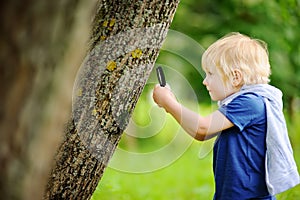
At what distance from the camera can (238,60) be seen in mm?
2928

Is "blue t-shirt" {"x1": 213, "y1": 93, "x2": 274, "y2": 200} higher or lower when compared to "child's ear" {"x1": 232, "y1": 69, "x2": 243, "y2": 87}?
lower

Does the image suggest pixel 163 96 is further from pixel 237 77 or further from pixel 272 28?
pixel 272 28

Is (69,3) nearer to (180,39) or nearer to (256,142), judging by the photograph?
(256,142)

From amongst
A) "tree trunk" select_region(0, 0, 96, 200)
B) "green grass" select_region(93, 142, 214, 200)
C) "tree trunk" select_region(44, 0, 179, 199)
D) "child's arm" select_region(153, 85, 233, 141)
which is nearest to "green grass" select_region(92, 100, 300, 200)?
"green grass" select_region(93, 142, 214, 200)

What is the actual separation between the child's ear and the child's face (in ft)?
0.10

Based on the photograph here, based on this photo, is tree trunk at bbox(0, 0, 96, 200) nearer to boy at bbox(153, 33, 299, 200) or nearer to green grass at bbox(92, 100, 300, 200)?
boy at bbox(153, 33, 299, 200)

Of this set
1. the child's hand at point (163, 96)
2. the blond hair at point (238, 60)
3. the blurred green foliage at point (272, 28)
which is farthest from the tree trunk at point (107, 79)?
the blurred green foliage at point (272, 28)

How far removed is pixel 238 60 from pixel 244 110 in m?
0.21

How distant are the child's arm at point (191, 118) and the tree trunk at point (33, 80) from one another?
1.38 meters

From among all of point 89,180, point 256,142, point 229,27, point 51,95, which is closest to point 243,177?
point 256,142

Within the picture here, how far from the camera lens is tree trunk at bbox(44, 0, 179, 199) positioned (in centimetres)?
263

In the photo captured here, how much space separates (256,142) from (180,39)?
4442 millimetres

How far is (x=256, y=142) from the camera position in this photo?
2906mm

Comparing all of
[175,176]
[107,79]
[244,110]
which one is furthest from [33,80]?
[175,176]
